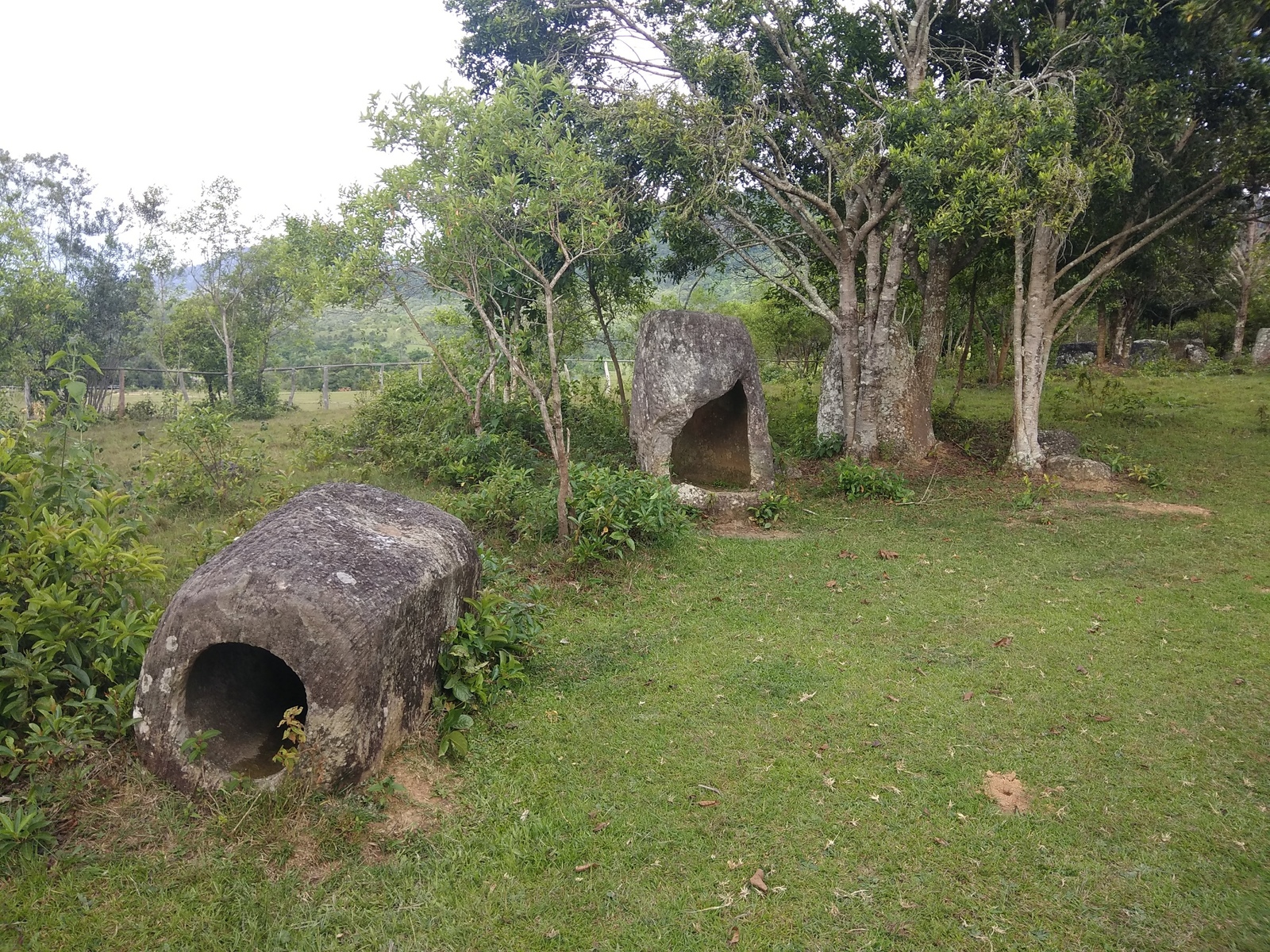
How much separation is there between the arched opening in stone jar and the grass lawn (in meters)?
4.23

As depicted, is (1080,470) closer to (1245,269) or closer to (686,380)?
(686,380)

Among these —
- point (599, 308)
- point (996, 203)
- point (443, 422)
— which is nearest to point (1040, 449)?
point (996, 203)

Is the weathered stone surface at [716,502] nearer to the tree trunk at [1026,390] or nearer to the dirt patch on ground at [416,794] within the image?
the tree trunk at [1026,390]

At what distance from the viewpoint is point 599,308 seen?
14.1 m

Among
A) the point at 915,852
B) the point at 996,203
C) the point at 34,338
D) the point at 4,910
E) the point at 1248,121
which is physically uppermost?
the point at 1248,121

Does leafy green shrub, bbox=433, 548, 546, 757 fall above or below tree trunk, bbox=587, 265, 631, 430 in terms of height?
below

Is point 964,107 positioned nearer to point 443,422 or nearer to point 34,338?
point 443,422

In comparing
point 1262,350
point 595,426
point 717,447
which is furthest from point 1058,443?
point 1262,350

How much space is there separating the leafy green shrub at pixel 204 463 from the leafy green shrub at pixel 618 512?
170 inches

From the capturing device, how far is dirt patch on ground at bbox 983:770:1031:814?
4289 mm

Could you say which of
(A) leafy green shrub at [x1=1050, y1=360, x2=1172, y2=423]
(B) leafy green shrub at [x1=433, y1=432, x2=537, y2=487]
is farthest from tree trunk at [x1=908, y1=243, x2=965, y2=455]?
(B) leafy green shrub at [x1=433, y1=432, x2=537, y2=487]

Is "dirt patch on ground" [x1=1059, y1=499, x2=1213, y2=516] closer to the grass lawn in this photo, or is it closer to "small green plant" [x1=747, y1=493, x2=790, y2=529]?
the grass lawn

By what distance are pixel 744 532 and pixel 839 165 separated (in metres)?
5.35

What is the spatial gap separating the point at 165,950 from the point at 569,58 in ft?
42.8
